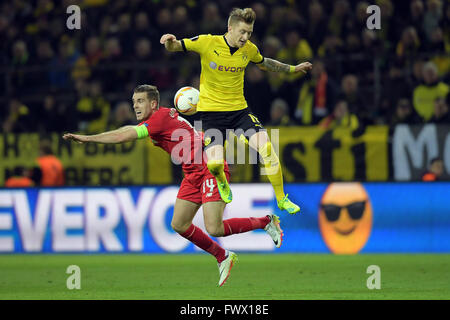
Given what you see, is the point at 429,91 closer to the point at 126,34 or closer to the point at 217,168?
the point at 126,34

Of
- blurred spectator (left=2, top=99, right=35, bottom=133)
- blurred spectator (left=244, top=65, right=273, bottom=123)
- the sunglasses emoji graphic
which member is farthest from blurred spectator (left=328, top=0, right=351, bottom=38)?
blurred spectator (left=2, top=99, right=35, bottom=133)

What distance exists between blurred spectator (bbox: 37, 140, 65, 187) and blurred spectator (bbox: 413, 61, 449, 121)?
6.07 metres

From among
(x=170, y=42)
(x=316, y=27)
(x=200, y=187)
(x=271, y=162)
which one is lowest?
(x=200, y=187)

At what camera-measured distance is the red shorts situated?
30.7ft

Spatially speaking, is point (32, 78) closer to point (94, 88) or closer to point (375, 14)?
point (94, 88)

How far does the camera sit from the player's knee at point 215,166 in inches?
358

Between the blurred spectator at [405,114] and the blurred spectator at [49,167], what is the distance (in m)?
5.60

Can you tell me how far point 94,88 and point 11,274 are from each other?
562 cm

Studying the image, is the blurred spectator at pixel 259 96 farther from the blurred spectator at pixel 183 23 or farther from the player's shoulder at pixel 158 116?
the player's shoulder at pixel 158 116

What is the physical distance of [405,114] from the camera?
1458 cm

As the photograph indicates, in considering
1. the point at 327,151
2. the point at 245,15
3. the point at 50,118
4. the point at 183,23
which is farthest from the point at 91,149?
the point at 245,15

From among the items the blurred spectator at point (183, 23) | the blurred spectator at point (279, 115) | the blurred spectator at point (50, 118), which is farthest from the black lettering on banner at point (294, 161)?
the blurred spectator at point (50, 118)

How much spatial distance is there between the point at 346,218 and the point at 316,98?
7.97 feet

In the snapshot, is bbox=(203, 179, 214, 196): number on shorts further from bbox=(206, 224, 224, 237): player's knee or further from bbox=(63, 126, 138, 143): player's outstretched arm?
bbox=(63, 126, 138, 143): player's outstretched arm
